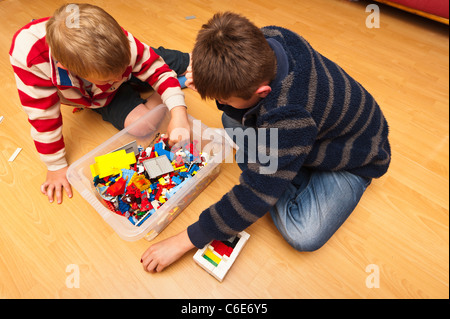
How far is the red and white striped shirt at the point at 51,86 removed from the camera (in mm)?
659

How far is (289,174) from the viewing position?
520 mm

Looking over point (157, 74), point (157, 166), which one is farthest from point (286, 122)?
point (157, 74)

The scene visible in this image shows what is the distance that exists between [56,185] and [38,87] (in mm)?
287

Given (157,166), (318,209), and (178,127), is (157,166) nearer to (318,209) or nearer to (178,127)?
(178,127)

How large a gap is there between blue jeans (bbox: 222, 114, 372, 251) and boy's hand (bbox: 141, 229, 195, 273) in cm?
25

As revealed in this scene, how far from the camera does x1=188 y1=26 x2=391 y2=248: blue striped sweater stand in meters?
0.48

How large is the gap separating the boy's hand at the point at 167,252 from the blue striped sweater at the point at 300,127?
0.04 metres

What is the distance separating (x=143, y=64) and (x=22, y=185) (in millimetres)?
531
